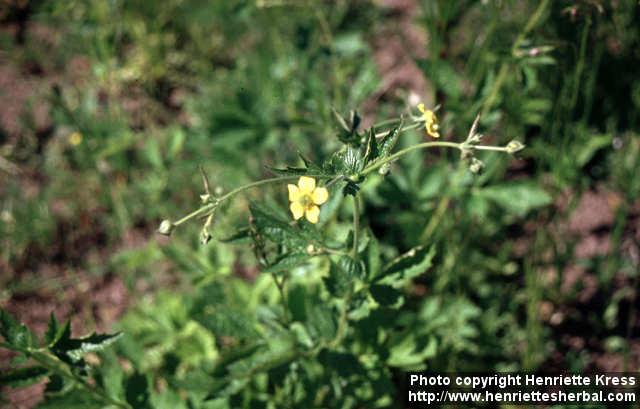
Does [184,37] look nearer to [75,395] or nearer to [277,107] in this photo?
[277,107]

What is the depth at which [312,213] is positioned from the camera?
4.36 feet

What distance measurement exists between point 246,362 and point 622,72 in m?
2.13

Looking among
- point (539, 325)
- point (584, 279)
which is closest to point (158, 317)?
point (539, 325)

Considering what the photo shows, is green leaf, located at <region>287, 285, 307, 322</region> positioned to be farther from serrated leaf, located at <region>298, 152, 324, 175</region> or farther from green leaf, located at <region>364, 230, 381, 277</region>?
serrated leaf, located at <region>298, 152, 324, 175</region>

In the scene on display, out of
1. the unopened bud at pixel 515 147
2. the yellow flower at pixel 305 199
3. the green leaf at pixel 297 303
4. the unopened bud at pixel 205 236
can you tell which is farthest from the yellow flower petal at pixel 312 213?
the green leaf at pixel 297 303

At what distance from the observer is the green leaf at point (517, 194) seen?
209cm

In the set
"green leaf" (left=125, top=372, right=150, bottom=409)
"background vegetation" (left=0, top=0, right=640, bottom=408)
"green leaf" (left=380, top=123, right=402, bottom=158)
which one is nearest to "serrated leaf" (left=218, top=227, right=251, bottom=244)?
"background vegetation" (left=0, top=0, right=640, bottom=408)

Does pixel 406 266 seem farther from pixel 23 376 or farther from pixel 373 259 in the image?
pixel 23 376

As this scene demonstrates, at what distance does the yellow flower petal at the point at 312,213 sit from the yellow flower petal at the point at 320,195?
22 millimetres

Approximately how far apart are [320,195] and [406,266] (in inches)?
16.0

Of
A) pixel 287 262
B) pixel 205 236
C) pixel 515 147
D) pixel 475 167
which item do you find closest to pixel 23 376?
pixel 205 236

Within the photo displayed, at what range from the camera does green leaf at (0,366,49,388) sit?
141 centimetres

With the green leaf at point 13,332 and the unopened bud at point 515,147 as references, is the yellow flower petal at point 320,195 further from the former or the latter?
the green leaf at point 13,332

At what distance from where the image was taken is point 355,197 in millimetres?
1269
